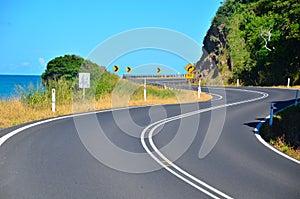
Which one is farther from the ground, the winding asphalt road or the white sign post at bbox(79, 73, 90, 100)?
the white sign post at bbox(79, 73, 90, 100)

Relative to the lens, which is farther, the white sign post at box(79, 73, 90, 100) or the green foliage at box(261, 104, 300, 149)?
the white sign post at box(79, 73, 90, 100)

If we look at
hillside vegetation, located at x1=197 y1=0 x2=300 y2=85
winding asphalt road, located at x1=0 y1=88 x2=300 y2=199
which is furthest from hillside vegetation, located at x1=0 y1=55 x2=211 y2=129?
hillside vegetation, located at x1=197 y1=0 x2=300 y2=85

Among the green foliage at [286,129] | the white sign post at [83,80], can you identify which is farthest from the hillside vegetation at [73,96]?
the green foliage at [286,129]

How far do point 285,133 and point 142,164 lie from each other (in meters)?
7.01

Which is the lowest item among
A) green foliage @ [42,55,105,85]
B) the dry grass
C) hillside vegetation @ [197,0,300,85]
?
the dry grass

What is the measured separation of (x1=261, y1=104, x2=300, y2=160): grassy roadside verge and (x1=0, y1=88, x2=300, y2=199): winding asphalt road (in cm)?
59

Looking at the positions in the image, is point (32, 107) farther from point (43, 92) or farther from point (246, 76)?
point (246, 76)

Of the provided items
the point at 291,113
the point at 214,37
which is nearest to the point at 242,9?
the point at 214,37

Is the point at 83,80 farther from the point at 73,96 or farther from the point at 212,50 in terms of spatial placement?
the point at 212,50

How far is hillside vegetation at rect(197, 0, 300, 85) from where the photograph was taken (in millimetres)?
24062

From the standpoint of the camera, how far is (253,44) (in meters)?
47.5

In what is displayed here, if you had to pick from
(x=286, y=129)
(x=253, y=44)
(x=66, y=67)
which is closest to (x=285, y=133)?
(x=286, y=129)

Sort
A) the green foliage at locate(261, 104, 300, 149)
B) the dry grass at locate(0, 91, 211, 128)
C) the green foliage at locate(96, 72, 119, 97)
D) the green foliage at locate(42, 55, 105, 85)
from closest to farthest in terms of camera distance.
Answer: the green foliage at locate(261, 104, 300, 149)
the dry grass at locate(0, 91, 211, 128)
the green foliage at locate(96, 72, 119, 97)
the green foliage at locate(42, 55, 105, 85)

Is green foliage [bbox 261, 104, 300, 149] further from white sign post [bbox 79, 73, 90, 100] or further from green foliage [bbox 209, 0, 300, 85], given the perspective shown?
white sign post [bbox 79, 73, 90, 100]
